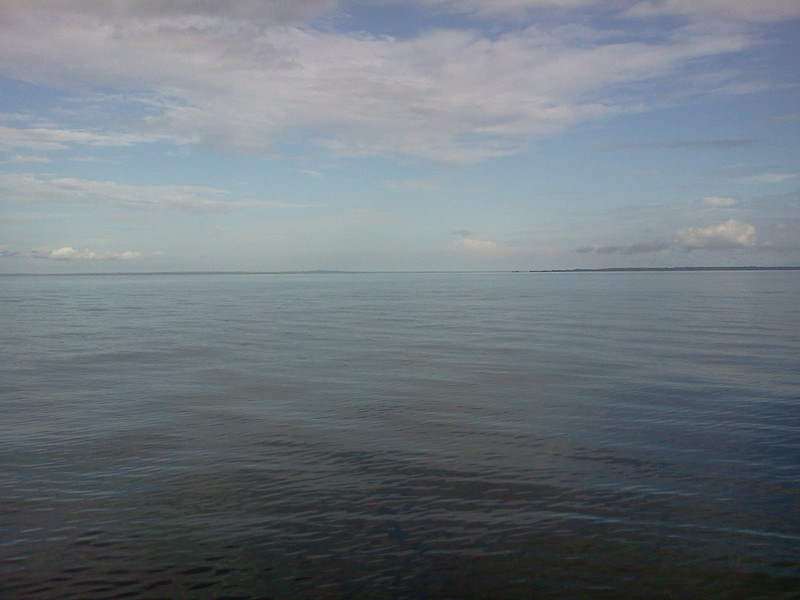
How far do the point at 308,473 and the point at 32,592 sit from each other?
A: 260 inches

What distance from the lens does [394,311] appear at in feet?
240

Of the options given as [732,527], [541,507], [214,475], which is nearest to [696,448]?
[732,527]

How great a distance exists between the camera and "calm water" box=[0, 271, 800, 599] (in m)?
10.7

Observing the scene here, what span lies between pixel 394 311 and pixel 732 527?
6124cm

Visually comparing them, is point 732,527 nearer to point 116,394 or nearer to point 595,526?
point 595,526

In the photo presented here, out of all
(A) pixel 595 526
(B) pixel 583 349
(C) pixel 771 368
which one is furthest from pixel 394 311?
(A) pixel 595 526

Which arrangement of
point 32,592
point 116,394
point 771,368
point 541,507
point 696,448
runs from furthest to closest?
point 771,368 < point 116,394 < point 696,448 < point 541,507 < point 32,592

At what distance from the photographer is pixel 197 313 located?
232 ft

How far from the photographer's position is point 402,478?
15188 mm

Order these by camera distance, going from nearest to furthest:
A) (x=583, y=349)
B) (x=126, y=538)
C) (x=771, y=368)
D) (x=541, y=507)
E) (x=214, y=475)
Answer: (x=126, y=538) < (x=541, y=507) < (x=214, y=475) < (x=771, y=368) < (x=583, y=349)

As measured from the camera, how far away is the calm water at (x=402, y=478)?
1070 centimetres

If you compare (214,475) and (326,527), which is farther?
(214,475)

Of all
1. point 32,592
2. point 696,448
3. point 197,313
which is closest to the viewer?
point 32,592

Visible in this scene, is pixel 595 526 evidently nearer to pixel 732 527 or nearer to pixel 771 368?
pixel 732 527
